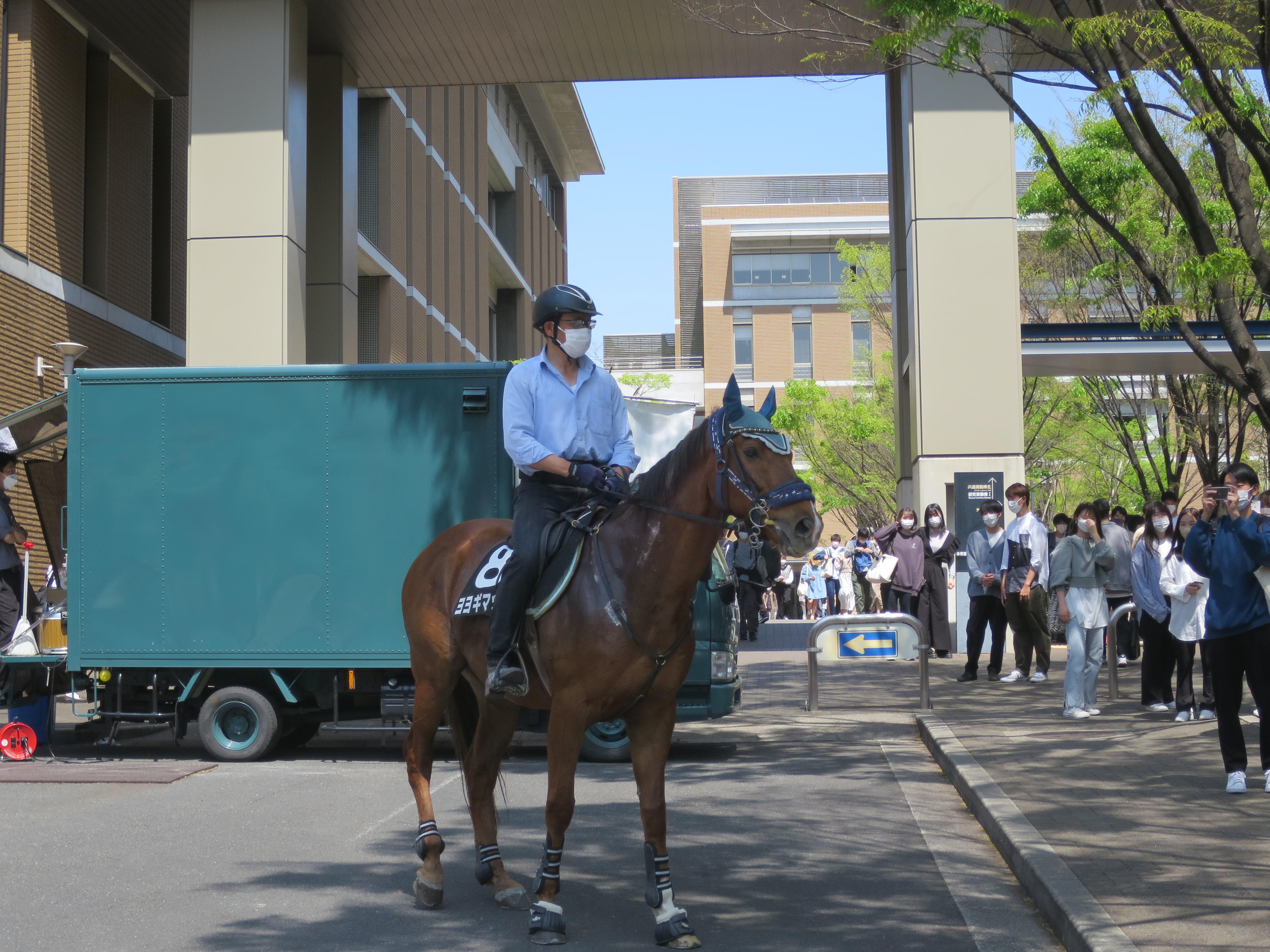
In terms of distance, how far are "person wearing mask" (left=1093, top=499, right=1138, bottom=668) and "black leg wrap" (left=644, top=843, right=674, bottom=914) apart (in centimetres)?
1073

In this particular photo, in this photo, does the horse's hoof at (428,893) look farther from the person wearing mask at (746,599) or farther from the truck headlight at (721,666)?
the person wearing mask at (746,599)

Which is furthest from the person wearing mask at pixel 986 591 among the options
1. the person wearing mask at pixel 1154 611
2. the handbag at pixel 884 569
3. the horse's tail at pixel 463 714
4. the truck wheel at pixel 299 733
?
the horse's tail at pixel 463 714

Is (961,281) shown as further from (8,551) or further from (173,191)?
(173,191)

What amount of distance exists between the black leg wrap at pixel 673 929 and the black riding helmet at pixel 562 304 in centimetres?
270

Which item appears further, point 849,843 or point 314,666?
point 314,666

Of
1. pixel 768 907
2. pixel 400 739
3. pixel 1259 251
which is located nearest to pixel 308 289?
pixel 400 739

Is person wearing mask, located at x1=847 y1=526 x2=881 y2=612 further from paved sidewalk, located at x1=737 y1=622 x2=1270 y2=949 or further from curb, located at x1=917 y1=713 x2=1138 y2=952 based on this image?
curb, located at x1=917 y1=713 x2=1138 y2=952

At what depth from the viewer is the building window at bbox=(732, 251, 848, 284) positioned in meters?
75.9

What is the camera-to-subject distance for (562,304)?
6203mm

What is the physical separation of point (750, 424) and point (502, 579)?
1338mm

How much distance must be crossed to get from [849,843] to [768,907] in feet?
5.65

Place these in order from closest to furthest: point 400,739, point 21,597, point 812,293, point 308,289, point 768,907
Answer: point 768,907, point 21,597, point 400,739, point 308,289, point 812,293

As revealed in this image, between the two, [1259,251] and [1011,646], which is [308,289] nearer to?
[1011,646]

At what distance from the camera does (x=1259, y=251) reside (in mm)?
10023
